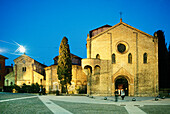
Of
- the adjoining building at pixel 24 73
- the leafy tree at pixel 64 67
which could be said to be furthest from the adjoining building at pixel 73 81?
the adjoining building at pixel 24 73

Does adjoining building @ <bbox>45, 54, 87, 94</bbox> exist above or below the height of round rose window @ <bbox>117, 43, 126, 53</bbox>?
below

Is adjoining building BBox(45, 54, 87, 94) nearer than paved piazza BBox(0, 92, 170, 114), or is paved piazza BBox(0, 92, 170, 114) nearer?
paved piazza BBox(0, 92, 170, 114)

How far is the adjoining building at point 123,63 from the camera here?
97.7 ft

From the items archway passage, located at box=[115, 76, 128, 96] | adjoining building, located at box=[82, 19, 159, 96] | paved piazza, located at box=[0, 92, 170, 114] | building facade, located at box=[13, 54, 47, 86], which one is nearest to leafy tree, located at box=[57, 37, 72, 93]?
adjoining building, located at box=[82, 19, 159, 96]

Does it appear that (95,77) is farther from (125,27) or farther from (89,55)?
(125,27)

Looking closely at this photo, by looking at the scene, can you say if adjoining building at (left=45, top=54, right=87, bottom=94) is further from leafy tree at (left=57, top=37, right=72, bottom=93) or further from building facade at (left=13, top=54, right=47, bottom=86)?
building facade at (left=13, top=54, right=47, bottom=86)

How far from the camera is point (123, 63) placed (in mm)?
30391

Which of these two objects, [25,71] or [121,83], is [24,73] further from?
[121,83]

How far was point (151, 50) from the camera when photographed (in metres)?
30.9

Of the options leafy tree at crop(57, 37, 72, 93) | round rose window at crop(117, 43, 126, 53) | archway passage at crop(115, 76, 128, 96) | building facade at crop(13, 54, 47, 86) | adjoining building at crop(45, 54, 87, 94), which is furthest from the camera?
building facade at crop(13, 54, 47, 86)

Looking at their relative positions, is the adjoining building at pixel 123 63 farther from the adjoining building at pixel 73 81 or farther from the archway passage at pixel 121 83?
the adjoining building at pixel 73 81

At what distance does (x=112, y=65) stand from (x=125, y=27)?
767 cm

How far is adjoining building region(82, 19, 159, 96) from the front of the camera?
1172 inches

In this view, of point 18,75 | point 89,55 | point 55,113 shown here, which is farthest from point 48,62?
point 55,113
